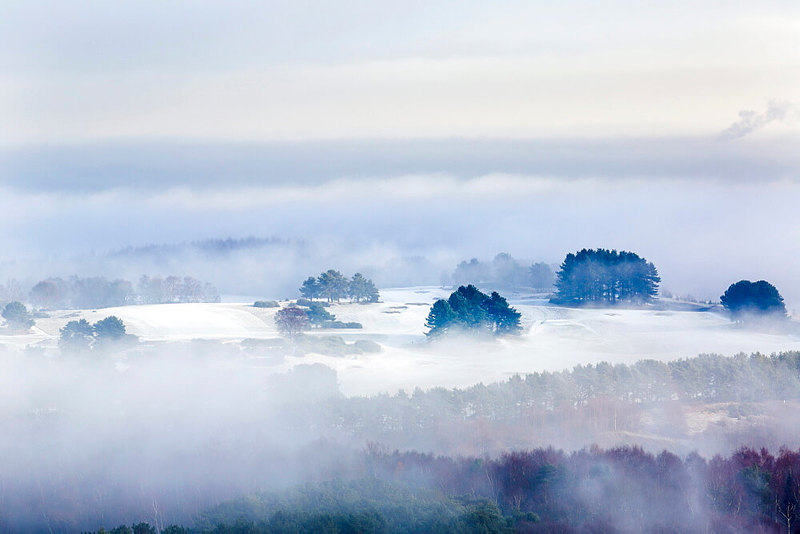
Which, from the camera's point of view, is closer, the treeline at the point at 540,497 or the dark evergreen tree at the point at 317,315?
the treeline at the point at 540,497

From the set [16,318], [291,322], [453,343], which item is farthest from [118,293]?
[453,343]

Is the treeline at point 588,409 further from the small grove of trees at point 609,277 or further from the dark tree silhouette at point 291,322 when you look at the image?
the small grove of trees at point 609,277

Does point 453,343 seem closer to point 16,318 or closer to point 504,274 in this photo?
point 16,318

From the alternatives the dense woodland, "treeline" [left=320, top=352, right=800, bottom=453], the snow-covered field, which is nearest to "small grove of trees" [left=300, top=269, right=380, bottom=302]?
the snow-covered field

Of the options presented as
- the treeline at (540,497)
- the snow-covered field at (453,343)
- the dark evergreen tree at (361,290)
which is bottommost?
the treeline at (540,497)

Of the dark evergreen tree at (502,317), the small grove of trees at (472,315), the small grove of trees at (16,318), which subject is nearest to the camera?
the small grove of trees at (472,315)

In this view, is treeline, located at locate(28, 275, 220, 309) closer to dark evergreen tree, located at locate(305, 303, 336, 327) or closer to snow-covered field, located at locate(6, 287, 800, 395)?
snow-covered field, located at locate(6, 287, 800, 395)

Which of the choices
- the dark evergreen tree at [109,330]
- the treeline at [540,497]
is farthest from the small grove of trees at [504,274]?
the treeline at [540,497]
